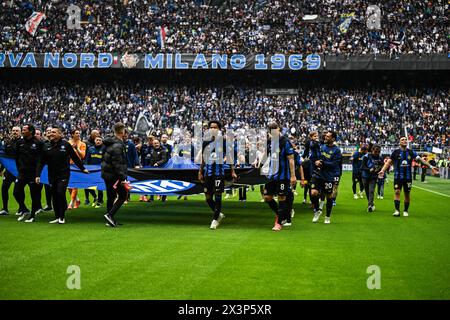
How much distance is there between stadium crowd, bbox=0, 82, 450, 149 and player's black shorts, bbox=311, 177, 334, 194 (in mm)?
30572

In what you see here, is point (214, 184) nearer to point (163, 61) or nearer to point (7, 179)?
point (7, 179)

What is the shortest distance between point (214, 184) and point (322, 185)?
2.71 m

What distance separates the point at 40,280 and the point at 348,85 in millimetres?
47557

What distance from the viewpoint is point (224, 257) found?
8.63 metres

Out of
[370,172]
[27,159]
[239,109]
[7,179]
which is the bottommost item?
[370,172]

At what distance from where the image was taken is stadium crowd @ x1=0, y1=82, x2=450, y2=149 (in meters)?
45.8

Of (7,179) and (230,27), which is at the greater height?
(230,27)

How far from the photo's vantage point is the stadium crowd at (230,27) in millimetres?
51031

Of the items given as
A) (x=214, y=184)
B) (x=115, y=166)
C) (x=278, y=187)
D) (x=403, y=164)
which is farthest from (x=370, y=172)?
(x=115, y=166)

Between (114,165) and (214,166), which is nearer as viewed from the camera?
(114,165)

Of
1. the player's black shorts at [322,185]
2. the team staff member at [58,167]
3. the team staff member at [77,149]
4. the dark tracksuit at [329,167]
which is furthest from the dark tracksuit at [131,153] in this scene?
the dark tracksuit at [329,167]

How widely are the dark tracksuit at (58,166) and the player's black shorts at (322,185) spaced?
538 cm

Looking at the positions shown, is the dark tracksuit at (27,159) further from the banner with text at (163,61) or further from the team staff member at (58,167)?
the banner with text at (163,61)
